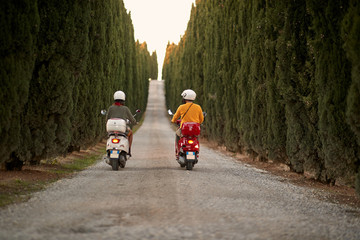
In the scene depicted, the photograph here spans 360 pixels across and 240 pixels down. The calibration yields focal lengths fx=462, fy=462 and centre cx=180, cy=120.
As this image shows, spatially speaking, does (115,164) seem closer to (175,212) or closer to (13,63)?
(13,63)

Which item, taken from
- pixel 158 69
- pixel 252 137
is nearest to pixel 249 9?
pixel 252 137

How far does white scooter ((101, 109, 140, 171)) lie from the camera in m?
10.8

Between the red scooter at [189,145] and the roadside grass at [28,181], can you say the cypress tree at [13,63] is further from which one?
the red scooter at [189,145]

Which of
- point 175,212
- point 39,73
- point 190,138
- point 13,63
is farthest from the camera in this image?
point 190,138

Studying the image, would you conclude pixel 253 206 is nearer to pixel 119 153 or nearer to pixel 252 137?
pixel 119 153

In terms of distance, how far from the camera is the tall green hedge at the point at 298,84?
760 cm

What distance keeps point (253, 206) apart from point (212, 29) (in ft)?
65.5

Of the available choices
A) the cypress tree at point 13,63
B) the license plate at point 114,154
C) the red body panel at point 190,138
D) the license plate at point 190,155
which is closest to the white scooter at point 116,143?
the license plate at point 114,154

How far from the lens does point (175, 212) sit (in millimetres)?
5539

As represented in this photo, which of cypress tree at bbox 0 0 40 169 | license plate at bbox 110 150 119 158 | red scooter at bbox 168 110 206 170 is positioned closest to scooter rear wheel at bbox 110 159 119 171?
license plate at bbox 110 150 119 158

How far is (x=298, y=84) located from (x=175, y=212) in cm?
581

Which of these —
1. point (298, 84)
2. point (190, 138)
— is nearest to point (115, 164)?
point (190, 138)

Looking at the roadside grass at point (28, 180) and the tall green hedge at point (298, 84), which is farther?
the tall green hedge at point (298, 84)

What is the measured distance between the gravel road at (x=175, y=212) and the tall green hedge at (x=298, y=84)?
46.7 inches
